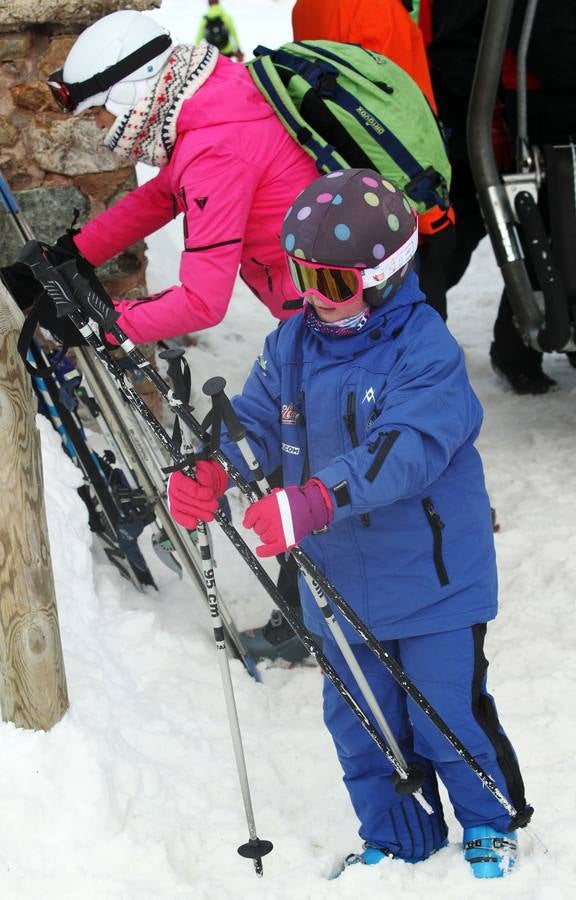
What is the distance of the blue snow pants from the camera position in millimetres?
2533

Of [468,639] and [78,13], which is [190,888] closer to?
[468,639]

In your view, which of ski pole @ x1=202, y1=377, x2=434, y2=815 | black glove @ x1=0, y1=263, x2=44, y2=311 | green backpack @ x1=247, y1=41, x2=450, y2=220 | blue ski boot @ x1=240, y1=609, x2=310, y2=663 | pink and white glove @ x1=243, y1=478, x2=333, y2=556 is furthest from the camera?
blue ski boot @ x1=240, y1=609, x2=310, y2=663

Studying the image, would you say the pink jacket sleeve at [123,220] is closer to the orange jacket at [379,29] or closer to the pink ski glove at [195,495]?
the orange jacket at [379,29]

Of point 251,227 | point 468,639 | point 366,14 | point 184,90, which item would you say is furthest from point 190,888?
point 366,14

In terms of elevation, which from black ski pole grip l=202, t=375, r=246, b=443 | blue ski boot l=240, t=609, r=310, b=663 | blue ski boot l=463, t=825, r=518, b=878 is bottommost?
blue ski boot l=240, t=609, r=310, b=663

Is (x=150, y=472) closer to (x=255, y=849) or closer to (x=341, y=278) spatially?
(x=255, y=849)

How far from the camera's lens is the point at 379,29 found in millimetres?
4145

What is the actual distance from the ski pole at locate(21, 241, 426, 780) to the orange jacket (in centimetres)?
191

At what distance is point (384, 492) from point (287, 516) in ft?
0.70

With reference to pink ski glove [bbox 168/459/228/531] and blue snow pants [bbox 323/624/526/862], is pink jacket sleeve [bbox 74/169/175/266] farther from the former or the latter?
blue snow pants [bbox 323/624/526/862]

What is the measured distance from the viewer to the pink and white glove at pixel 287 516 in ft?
7.11

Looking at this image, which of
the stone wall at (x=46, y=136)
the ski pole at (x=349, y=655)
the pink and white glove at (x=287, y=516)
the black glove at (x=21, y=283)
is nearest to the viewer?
the pink and white glove at (x=287, y=516)

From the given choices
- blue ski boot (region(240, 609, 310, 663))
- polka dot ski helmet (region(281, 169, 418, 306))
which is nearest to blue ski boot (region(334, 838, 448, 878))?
blue ski boot (region(240, 609, 310, 663))

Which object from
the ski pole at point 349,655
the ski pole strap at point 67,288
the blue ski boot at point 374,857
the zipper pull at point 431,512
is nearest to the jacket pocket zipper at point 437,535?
the zipper pull at point 431,512
